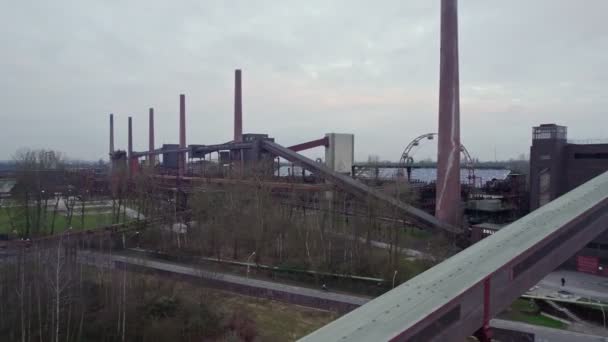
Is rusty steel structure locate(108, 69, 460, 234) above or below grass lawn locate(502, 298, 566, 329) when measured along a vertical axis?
above

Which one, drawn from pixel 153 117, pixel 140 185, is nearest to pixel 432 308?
pixel 140 185

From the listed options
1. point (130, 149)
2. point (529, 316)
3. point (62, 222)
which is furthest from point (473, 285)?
point (130, 149)

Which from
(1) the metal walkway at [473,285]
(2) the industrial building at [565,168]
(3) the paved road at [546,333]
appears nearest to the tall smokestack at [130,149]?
(2) the industrial building at [565,168]

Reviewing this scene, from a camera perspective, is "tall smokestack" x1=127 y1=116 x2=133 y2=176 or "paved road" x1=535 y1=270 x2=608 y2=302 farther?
"tall smokestack" x1=127 y1=116 x2=133 y2=176

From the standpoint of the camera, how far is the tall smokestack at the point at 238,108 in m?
41.2

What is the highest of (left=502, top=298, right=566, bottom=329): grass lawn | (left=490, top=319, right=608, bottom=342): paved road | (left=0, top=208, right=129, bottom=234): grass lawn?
(left=0, top=208, right=129, bottom=234): grass lawn

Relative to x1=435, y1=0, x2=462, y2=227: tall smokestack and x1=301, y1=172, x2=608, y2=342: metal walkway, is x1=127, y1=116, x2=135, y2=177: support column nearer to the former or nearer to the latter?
x1=435, y1=0, x2=462, y2=227: tall smokestack

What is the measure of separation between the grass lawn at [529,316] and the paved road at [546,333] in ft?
2.62

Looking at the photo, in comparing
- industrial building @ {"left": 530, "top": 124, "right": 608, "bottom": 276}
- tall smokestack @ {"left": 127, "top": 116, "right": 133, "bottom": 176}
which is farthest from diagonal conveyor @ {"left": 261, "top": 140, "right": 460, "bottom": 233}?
tall smokestack @ {"left": 127, "top": 116, "right": 133, "bottom": 176}

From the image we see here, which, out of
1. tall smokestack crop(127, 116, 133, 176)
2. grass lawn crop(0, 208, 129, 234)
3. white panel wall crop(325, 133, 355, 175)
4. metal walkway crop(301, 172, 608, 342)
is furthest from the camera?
tall smokestack crop(127, 116, 133, 176)

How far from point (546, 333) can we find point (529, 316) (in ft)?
6.10

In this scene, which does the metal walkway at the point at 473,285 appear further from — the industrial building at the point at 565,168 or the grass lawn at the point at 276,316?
the industrial building at the point at 565,168

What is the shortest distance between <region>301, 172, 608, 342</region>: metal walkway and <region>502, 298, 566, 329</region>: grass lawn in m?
11.2

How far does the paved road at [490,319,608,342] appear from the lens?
11.3m
